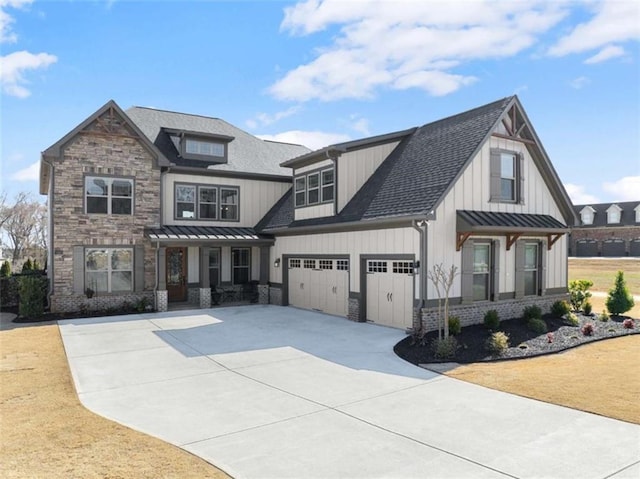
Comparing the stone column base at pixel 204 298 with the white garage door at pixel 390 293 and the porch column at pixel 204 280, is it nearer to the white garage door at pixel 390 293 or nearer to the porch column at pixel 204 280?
the porch column at pixel 204 280

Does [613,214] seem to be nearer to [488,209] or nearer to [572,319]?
[572,319]

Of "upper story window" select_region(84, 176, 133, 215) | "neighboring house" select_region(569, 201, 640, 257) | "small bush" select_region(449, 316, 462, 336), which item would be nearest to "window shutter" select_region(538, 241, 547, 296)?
"small bush" select_region(449, 316, 462, 336)

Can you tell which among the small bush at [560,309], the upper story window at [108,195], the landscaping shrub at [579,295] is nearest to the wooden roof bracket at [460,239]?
the small bush at [560,309]

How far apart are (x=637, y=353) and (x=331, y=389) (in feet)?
26.5

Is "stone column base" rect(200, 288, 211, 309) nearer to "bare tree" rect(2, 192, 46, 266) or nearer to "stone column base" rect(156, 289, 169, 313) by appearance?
"stone column base" rect(156, 289, 169, 313)

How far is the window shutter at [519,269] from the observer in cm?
1480

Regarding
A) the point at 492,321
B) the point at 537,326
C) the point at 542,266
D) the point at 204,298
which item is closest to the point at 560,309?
the point at 542,266

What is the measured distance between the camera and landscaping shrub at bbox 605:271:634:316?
51.2 feet

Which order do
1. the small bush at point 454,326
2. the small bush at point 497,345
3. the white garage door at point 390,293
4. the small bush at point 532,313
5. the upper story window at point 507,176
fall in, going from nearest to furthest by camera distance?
the small bush at point 497,345 → the small bush at point 454,326 → the white garage door at point 390,293 → the small bush at point 532,313 → the upper story window at point 507,176

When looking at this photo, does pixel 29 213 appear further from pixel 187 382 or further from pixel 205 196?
pixel 187 382

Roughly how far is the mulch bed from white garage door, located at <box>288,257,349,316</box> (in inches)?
176

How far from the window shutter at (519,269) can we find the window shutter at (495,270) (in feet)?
3.44

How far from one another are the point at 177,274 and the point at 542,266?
15.0 m

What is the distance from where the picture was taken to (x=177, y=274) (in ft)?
65.4
